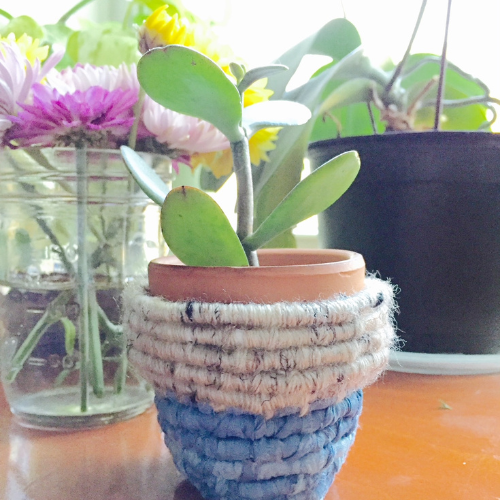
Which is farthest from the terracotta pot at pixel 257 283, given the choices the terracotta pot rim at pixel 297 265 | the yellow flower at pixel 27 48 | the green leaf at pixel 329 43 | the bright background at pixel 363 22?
the bright background at pixel 363 22

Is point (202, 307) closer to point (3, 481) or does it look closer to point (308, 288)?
point (308, 288)

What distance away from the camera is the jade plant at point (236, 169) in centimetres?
19

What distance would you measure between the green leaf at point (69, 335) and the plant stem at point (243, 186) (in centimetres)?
16

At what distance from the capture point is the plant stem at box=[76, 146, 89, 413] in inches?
12.6

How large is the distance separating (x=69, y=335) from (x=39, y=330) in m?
0.02

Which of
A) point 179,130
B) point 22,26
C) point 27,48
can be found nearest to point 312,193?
point 179,130

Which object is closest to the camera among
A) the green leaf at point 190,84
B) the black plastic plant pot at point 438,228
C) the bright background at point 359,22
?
the green leaf at point 190,84

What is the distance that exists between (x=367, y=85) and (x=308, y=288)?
1.19ft

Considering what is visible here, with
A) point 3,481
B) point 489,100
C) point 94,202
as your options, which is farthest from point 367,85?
point 3,481

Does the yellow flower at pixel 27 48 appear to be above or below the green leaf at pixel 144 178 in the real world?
above

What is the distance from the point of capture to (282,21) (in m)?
0.78

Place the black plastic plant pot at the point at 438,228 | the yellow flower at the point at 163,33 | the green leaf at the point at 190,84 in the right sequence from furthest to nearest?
the black plastic plant pot at the point at 438,228 → the yellow flower at the point at 163,33 → the green leaf at the point at 190,84

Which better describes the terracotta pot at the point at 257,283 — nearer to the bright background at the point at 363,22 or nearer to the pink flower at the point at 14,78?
the pink flower at the point at 14,78

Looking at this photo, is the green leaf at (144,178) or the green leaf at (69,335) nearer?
the green leaf at (144,178)
